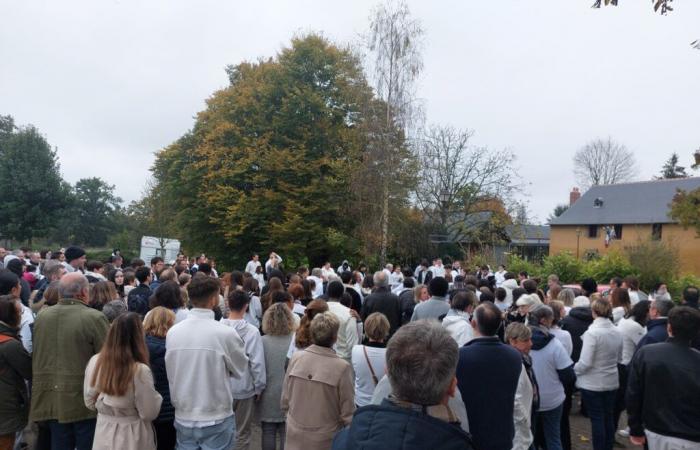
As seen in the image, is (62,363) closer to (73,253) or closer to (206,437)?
(206,437)

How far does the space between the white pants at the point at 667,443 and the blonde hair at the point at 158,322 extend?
3975 millimetres

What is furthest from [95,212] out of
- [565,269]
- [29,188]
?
[565,269]

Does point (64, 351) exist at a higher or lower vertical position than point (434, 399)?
lower

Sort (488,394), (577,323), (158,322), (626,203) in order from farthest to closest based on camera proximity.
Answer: (626,203) < (577,323) < (158,322) < (488,394)

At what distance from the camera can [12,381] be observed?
165 inches

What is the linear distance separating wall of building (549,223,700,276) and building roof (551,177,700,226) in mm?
626

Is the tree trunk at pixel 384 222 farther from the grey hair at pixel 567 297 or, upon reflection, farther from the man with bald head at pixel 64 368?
the man with bald head at pixel 64 368

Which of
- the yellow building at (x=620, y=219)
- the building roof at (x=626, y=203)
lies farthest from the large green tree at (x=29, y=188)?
the building roof at (x=626, y=203)

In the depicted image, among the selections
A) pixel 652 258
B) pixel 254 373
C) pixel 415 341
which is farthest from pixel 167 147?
pixel 415 341

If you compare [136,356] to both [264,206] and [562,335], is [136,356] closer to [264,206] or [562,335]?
[562,335]

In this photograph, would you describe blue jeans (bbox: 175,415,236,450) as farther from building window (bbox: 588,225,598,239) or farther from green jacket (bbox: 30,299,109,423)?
building window (bbox: 588,225,598,239)

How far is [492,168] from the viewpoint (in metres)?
31.8

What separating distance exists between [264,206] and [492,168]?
14.0 meters

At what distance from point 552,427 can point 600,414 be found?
895 millimetres
